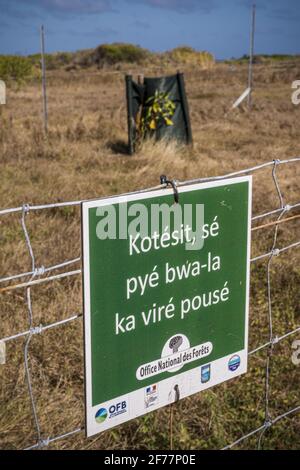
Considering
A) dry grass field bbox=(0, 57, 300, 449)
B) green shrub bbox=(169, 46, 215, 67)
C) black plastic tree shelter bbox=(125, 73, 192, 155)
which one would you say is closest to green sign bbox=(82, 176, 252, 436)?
dry grass field bbox=(0, 57, 300, 449)

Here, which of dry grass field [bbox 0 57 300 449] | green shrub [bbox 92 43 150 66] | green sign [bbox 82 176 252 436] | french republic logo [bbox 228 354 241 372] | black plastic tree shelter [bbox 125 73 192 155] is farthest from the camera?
green shrub [bbox 92 43 150 66]

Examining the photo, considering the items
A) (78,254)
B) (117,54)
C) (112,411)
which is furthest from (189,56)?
(112,411)

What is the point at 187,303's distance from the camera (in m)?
2.11

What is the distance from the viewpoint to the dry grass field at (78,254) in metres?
2.75

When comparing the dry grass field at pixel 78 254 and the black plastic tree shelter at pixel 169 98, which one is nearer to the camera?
the dry grass field at pixel 78 254

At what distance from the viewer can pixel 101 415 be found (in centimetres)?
193

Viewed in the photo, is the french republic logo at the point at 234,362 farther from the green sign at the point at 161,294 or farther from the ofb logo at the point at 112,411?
the ofb logo at the point at 112,411

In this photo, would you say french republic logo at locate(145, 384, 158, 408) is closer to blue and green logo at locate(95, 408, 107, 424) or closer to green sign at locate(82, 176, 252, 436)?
green sign at locate(82, 176, 252, 436)

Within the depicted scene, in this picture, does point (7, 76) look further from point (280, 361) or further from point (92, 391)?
point (92, 391)

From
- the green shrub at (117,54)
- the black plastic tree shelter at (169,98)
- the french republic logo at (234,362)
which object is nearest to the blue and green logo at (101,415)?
the french republic logo at (234,362)

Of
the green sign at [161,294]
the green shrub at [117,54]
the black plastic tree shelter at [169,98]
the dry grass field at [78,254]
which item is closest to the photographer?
the green sign at [161,294]

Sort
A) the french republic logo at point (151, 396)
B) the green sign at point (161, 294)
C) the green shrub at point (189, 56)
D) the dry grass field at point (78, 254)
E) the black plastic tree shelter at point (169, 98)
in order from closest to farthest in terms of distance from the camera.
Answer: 1. the green sign at point (161, 294)
2. the french republic logo at point (151, 396)
3. the dry grass field at point (78, 254)
4. the black plastic tree shelter at point (169, 98)
5. the green shrub at point (189, 56)

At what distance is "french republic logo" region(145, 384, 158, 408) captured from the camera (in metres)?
2.05
